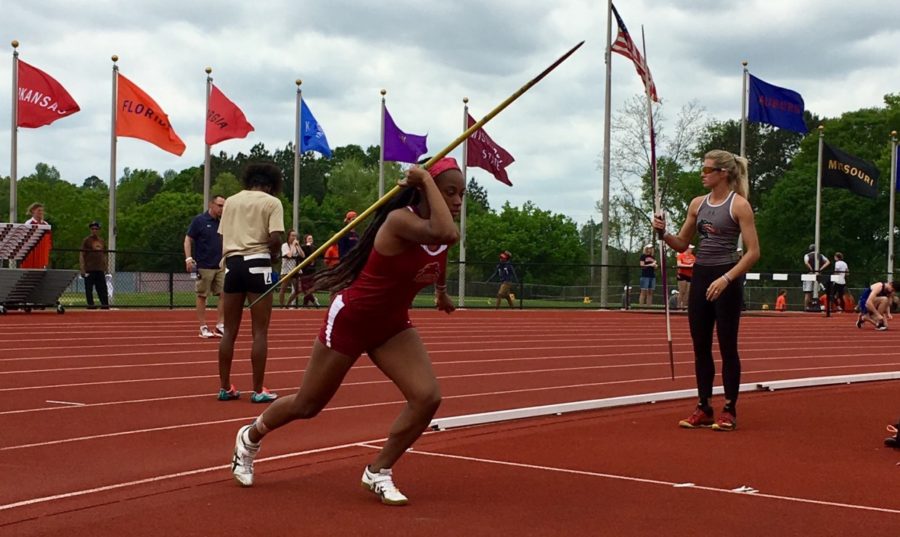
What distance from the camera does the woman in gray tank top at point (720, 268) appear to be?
8.09 meters

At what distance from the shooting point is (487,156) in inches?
1304

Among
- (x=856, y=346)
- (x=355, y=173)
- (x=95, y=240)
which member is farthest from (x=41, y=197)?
(x=856, y=346)

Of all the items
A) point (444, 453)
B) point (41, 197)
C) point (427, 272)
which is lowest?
point (444, 453)

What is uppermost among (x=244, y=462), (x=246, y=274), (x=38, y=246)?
(x=38, y=246)

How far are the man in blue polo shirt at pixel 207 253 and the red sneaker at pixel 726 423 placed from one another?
7.81 metres

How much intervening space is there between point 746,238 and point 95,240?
674 inches

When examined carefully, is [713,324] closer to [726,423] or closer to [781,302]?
[726,423]

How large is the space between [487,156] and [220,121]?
7917 mm

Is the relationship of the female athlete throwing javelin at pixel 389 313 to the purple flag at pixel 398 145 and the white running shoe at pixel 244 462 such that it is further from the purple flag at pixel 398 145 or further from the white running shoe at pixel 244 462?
the purple flag at pixel 398 145

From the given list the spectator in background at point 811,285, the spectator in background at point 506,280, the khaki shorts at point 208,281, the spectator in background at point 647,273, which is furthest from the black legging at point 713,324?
the spectator in background at point 811,285

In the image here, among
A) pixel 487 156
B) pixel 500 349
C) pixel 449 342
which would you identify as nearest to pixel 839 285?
pixel 487 156

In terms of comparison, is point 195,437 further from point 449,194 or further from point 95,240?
point 95,240

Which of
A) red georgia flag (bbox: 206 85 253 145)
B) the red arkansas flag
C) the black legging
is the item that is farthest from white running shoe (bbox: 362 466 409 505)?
the red arkansas flag

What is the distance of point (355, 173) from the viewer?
371ft
